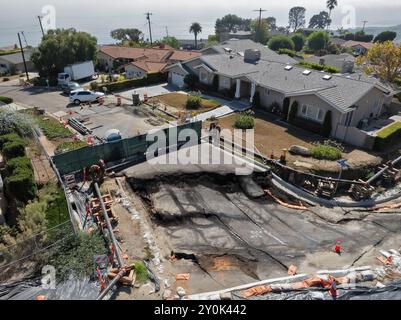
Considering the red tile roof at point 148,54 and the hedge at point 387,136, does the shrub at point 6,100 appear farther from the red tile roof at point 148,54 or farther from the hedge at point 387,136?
the hedge at point 387,136

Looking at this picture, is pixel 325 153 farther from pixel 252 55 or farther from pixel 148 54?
pixel 148 54

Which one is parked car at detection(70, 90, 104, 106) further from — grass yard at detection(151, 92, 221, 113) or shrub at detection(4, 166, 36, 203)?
shrub at detection(4, 166, 36, 203)

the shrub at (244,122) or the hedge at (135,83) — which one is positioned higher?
the hedge at (135,83)

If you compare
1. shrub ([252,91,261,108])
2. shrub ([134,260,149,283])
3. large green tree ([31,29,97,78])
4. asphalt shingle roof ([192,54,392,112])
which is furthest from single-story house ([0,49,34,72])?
shrub ([134,260,149,283])

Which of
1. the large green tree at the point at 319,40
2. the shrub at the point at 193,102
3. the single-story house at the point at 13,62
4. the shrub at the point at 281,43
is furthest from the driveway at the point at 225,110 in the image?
the large green tree at the point at 319,40

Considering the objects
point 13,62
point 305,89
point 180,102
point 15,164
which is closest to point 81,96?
point 180,102
